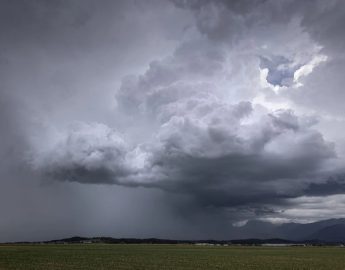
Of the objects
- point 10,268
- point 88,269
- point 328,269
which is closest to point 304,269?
point 328,269

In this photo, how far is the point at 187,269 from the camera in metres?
69.5

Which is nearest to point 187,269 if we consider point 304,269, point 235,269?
point 235,269

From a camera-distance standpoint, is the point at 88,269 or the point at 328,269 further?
the point at 328,269

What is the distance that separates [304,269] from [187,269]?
72.1 ft

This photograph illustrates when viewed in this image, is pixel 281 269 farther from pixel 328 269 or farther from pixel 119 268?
pixel 119 268

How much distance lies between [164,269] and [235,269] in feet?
41.8

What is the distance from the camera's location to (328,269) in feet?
242

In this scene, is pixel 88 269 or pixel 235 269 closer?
pixel 88 269

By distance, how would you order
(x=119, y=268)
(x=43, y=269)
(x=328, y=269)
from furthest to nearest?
(x=328, y=269) < (x=119, y=268) < (x=43, y=269)

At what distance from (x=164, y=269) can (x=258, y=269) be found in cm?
1729

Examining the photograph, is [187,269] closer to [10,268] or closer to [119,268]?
[119,268]

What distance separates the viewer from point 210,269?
2783 inches

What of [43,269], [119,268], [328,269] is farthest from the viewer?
[328,269]

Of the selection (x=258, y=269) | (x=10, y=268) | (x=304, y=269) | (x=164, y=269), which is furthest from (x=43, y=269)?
(x=304, y=269)
